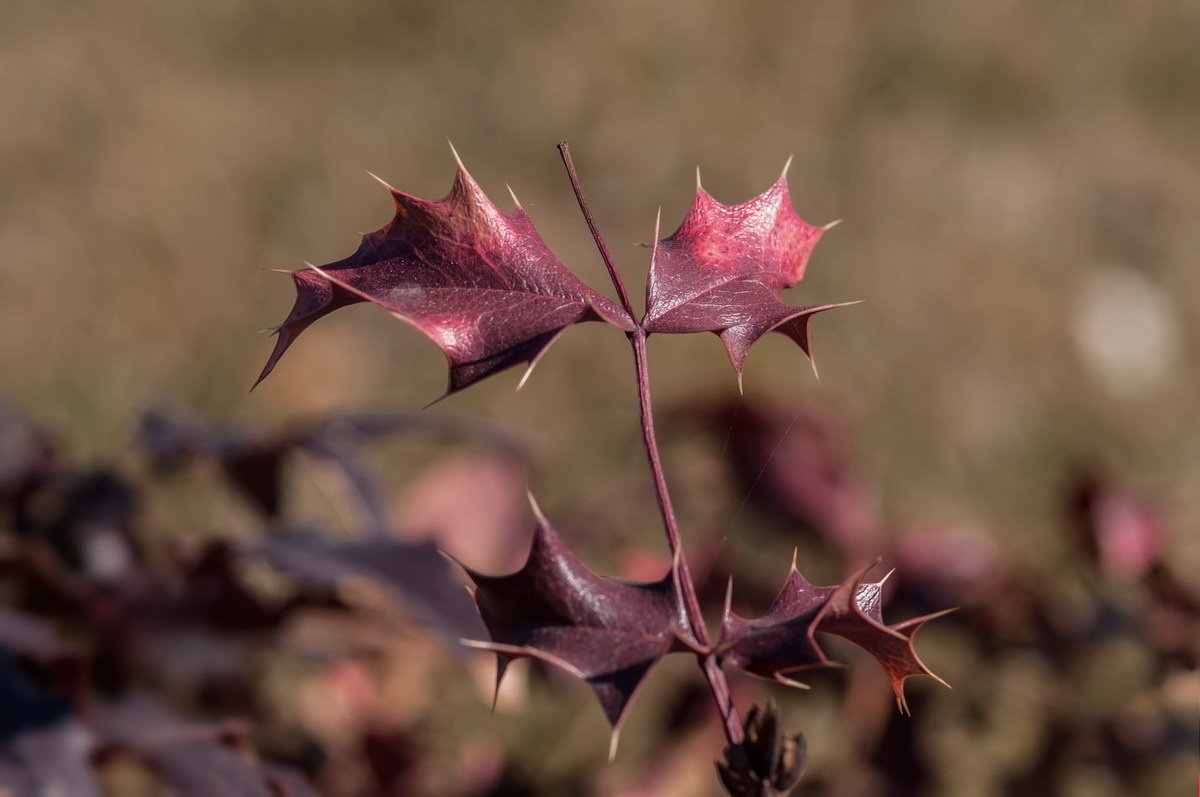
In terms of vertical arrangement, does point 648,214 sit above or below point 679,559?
below

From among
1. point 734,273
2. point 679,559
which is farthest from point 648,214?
point 679,559

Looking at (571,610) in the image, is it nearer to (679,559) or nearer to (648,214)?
(679,559)

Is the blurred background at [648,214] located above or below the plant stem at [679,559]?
below

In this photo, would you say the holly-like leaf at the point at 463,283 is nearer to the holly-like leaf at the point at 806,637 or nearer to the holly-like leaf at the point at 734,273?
the holly-like leaf at the point at 734,273

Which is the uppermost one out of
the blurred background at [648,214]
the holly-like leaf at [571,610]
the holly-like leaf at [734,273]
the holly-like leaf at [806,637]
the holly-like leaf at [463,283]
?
the holly-like leaf at [463,283]

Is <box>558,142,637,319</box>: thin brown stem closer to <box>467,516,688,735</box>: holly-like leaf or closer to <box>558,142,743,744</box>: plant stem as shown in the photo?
<box>558,142,743,744</box>: plant stem

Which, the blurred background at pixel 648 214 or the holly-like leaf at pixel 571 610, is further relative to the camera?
the blurred background at pixel 648 214

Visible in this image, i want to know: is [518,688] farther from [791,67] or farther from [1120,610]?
[791,67]

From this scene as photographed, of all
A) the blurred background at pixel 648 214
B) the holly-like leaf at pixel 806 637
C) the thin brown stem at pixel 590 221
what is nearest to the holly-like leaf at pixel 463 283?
the thin brown stem at pixel 590 221
